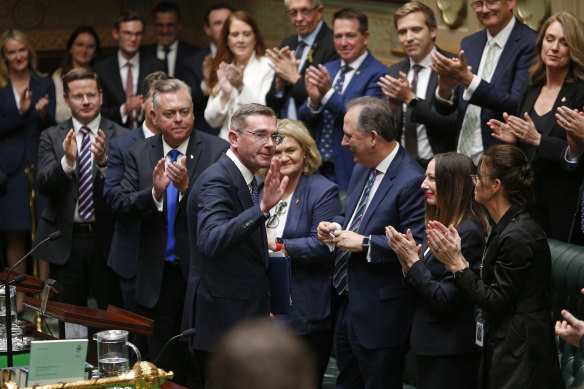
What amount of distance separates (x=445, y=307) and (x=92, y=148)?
2.37 metres

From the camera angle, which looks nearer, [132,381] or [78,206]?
[132,381]

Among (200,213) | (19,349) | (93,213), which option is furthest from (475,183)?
(93,213)

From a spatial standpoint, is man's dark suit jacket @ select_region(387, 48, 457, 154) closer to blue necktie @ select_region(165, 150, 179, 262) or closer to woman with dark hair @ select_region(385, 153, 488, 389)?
woman with dark hair @ select_region(385, 153, 488, 389)

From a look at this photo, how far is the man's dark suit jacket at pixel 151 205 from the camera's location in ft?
15.2

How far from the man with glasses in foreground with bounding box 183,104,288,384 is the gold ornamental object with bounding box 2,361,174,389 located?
0.61 metres

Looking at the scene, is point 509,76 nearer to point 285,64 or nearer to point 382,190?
point 382,190

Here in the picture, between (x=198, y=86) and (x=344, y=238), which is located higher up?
(x=198, y=86)

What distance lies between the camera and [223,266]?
3.77 m

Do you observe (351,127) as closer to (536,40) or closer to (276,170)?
(276,170)

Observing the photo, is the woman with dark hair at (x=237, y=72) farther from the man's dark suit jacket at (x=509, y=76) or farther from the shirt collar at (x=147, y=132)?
the man's dark suit jacket at (x=509, y=76)

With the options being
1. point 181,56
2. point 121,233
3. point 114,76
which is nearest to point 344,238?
point 121,233

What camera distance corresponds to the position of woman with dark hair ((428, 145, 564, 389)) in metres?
3.44

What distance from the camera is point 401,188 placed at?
13.5 feet

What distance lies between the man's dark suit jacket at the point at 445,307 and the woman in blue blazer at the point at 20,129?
3656 mm
